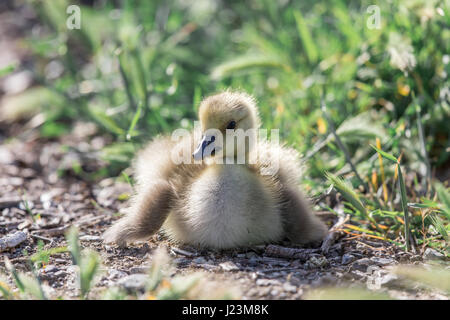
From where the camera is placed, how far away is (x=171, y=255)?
2732mm

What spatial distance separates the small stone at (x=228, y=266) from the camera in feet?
8.34

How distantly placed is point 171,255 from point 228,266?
0.32 m

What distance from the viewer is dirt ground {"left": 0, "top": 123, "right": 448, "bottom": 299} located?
7.87ft

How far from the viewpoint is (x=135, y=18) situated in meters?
5.30

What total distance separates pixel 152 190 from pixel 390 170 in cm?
→ 147

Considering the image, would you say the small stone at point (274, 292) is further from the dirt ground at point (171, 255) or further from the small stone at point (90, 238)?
the small stone at point (90, 238)

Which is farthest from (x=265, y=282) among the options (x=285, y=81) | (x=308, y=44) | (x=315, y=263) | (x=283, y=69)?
(x=308, y=44)

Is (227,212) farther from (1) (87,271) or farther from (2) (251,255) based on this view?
(1) (87,271)

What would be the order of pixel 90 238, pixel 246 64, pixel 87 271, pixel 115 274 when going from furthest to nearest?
1. pixel 246 64
2. pixel 90 238
3. pixel 115 274
4. pixel 87 271

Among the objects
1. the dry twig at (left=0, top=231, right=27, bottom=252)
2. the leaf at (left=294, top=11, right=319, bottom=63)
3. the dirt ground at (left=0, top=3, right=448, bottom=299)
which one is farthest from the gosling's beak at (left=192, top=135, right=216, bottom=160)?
the leaf at (left=294, top=11, right=319, bottom=63)

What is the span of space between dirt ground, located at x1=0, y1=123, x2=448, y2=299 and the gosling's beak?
47 cm

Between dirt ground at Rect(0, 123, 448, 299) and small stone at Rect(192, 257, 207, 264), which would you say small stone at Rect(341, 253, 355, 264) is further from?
small stone at Rect(192, 257, 207, 264)

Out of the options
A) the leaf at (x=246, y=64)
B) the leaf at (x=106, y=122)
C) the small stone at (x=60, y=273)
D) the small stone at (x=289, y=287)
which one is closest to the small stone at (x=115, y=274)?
the small stone at (x=60, y=273)

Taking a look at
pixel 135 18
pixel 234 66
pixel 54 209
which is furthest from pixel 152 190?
pixel 135 18
